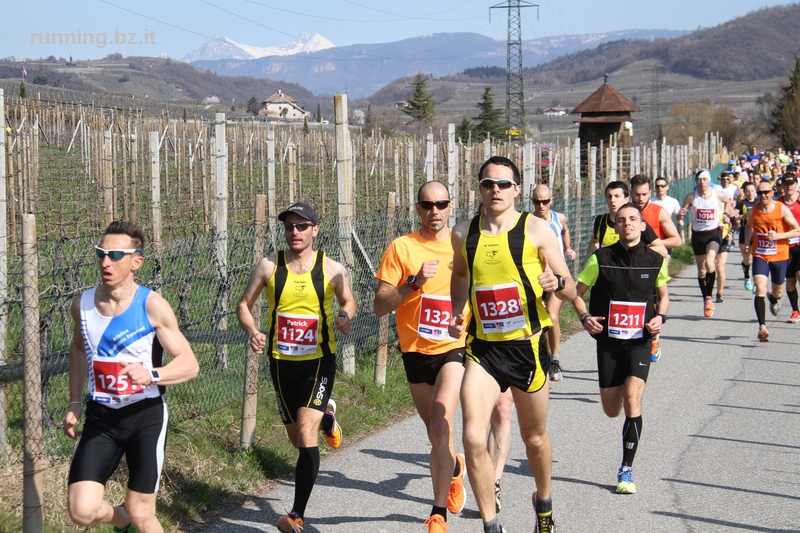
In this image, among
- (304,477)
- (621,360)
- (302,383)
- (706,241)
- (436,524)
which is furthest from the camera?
(706,241)

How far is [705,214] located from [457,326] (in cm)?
1036

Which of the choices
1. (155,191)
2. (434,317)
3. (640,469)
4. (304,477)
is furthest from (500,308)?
(155,191)

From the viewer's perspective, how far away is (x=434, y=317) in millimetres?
6027

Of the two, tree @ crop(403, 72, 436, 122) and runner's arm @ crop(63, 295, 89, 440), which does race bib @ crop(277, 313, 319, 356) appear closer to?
runner's arm @ crop(63, 295, 89, 440)

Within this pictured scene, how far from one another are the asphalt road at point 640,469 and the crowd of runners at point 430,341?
0.29 meters

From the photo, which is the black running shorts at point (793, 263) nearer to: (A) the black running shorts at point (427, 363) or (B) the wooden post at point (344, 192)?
(B) the wooden post at point (344, 192)

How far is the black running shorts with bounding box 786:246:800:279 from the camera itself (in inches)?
525

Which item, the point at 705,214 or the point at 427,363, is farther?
the point at 705,214

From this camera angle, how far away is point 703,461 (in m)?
7.17

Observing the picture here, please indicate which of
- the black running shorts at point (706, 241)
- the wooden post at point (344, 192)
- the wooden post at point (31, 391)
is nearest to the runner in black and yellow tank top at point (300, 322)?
the wooden post at point (31, 391)

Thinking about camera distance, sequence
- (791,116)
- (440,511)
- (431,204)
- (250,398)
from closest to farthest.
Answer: (440,511), (431,204), (250,398), (791,116)

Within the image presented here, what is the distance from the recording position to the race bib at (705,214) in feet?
48.2

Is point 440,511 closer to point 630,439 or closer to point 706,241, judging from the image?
point 630,439

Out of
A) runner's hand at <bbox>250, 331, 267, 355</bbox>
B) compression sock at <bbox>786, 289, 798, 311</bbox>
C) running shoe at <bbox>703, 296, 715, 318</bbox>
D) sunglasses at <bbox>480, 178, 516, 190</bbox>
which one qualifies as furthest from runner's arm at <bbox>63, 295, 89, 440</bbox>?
running shoe at <bbox>703, 296, 715, 318</bbox>
